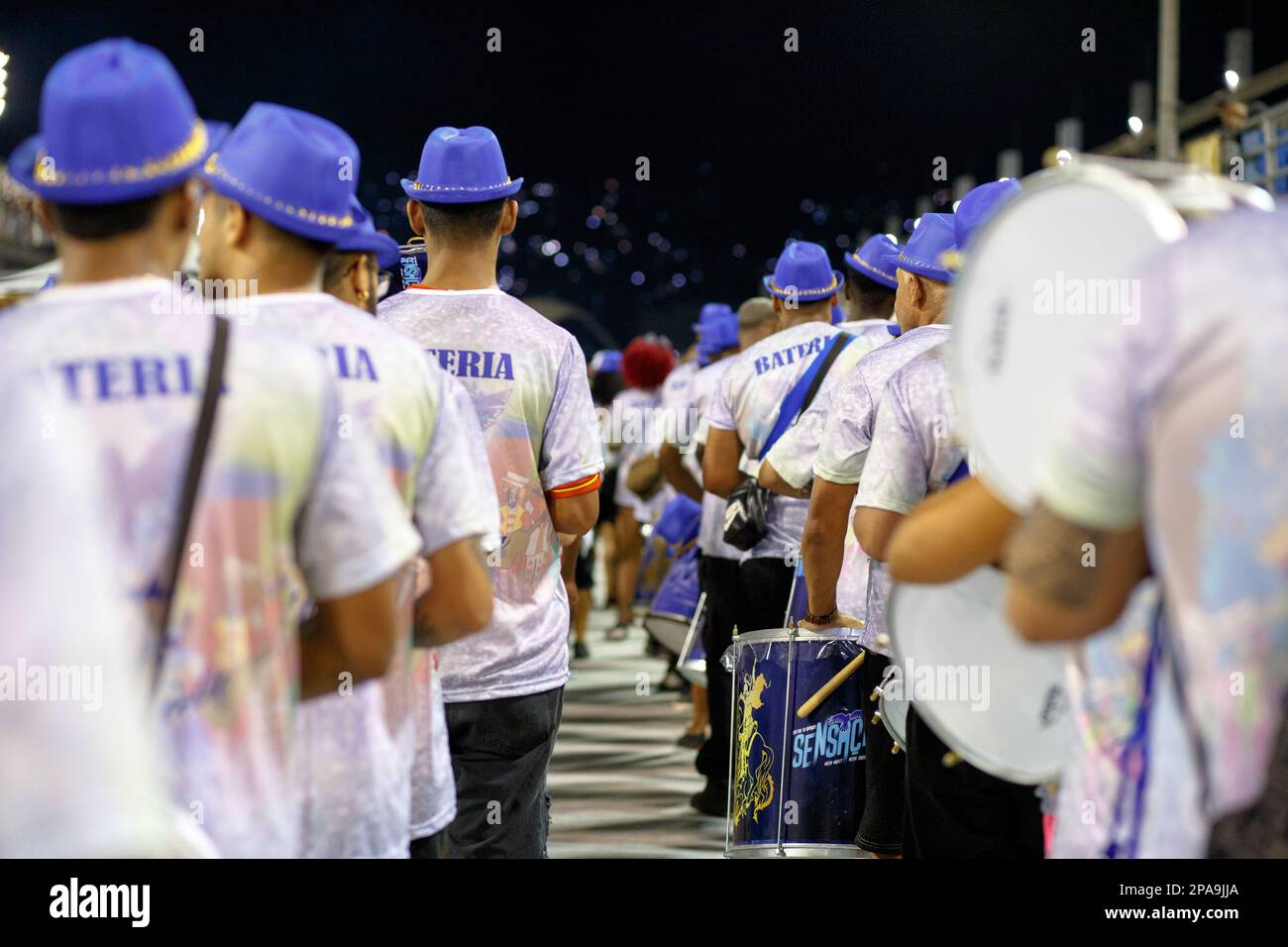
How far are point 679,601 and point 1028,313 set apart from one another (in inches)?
216

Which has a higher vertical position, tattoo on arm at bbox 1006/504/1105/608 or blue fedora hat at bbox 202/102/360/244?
blue fedora hat at bbox 202/102/360/244

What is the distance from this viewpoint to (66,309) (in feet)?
6.54

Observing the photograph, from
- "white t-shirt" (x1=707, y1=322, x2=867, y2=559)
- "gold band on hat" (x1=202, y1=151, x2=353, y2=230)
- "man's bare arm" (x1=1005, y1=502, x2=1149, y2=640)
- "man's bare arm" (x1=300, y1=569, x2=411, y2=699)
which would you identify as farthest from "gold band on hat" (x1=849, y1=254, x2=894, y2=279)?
"man's bare arm" (x1=1005, y1=502, x2=1149, y2=640)

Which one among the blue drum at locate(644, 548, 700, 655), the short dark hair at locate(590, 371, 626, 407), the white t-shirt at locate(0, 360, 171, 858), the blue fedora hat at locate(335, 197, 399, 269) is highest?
the blue fedora hat at locate(335, 197, 399, 269)

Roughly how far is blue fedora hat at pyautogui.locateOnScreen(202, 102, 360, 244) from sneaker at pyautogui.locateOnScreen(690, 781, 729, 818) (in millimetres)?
4680

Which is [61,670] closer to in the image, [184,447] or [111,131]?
[184,447]

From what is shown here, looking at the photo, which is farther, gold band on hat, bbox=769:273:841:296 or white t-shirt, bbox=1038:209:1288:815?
gold band on hat, bbox=769:273:841:296

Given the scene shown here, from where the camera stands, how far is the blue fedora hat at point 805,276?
6262 mm

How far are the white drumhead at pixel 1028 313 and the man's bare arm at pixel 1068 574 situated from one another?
0.13 metres

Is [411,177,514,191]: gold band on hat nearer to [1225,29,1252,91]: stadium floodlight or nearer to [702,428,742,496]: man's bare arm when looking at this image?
[702,428,742,496]: man's bare arm

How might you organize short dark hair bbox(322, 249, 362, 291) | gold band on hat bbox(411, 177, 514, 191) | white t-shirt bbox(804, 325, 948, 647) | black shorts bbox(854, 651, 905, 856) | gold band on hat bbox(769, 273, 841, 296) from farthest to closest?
gold band on hat bbox(769, 273, 841, 296) < black shorts bbox(854, 651, 905, 856) < white t-shirt bbox(804, 325, 948, 647) < gold band on hat bbox(411, 177, 514, 191) < short dark hair bbox(322, 249, 362, 291)

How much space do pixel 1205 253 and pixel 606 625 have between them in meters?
12.2

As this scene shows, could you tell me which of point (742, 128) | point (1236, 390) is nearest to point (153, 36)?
point (742, 128)

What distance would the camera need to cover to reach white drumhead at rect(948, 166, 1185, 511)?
2023 millimetres
